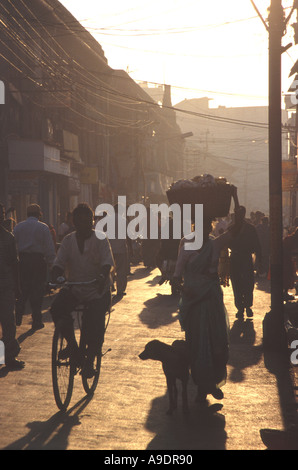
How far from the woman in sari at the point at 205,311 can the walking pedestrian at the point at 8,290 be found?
2.41 m

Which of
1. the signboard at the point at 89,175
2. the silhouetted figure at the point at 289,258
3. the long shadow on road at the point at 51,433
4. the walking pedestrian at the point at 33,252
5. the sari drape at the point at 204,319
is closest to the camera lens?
the long shadow on road at the point at 51,433

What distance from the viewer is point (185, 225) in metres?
18.5

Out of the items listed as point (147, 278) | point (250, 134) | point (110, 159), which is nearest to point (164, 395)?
point (147, 278)

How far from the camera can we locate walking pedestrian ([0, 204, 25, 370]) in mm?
9766

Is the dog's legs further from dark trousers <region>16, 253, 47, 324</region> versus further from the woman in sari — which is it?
dark trousers <region>16, 253, 47, 324</region>

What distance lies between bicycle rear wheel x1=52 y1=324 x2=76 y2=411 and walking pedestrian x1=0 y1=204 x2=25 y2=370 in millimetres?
1960

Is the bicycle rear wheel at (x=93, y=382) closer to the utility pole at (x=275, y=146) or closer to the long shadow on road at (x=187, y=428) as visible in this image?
the long shadow on road at (x=187, y=428)

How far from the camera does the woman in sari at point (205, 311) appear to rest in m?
8.04

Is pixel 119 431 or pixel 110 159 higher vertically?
pixel 110 159

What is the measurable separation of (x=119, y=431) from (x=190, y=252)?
2.09 meters

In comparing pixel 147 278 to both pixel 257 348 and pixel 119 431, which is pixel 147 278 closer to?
pixel 257 348

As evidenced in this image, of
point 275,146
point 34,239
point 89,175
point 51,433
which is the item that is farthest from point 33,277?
point 89,175

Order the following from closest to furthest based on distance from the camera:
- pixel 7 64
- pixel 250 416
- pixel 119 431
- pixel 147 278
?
pixel 119 431
pixel 250 416
pixel 147 278
pixel 7 64

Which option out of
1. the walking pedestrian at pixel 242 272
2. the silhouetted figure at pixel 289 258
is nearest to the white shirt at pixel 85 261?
the walking pedestrian at pixel 242 272
